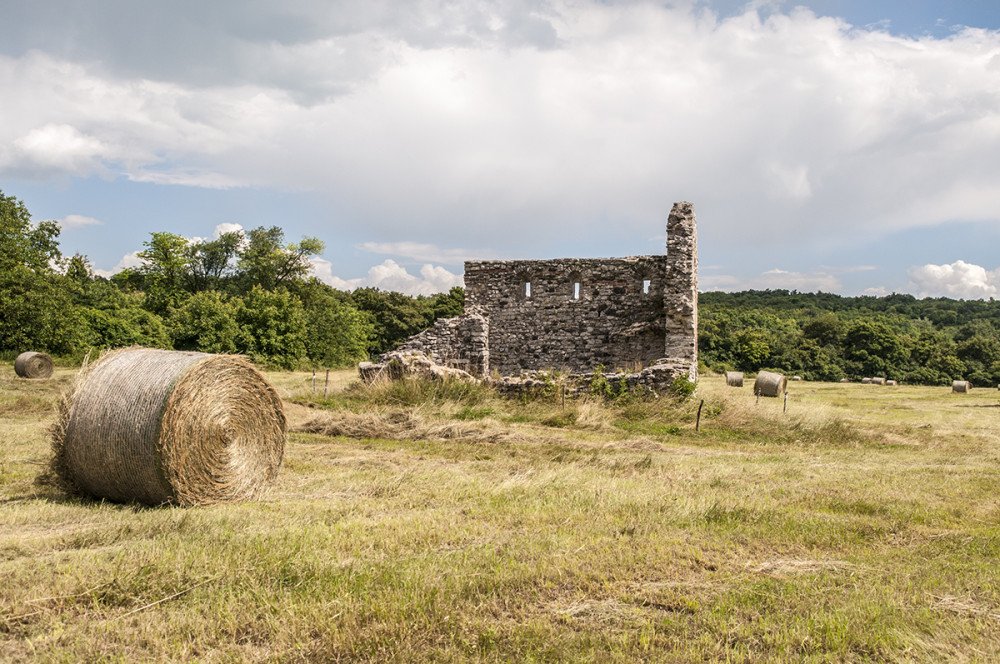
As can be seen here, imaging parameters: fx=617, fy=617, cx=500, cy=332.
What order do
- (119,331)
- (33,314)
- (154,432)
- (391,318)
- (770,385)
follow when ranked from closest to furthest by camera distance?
(154,432) < (770,385) < (33,314) < (119,331) < (391,318)

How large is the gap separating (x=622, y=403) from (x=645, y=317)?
5437 millimetres

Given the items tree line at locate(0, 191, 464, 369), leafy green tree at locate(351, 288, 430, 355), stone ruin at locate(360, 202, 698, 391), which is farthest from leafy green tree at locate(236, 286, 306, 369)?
leafy green tree at locate(351, 288, 430, 355)

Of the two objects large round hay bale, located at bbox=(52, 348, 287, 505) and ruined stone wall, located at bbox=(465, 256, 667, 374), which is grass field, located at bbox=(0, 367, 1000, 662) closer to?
large round hay bale, located at bbox=(52, 348, 287, 505)

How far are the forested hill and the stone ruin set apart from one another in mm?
25714

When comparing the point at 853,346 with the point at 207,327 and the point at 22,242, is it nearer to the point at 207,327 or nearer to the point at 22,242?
the point at 207,327

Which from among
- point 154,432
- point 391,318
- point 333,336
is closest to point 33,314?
point 333,336

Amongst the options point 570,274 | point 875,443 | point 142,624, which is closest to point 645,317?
point 570,274

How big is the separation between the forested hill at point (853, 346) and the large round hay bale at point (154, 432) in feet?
130

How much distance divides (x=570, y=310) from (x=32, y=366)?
18.2 metres

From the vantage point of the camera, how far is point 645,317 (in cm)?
1872

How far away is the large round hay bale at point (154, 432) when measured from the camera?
5.66 meters

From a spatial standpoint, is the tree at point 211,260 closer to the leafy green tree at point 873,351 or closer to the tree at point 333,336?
the tree at point 333,336

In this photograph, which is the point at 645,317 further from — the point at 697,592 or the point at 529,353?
the point at 697,592

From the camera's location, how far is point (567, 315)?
19250 millimetres
